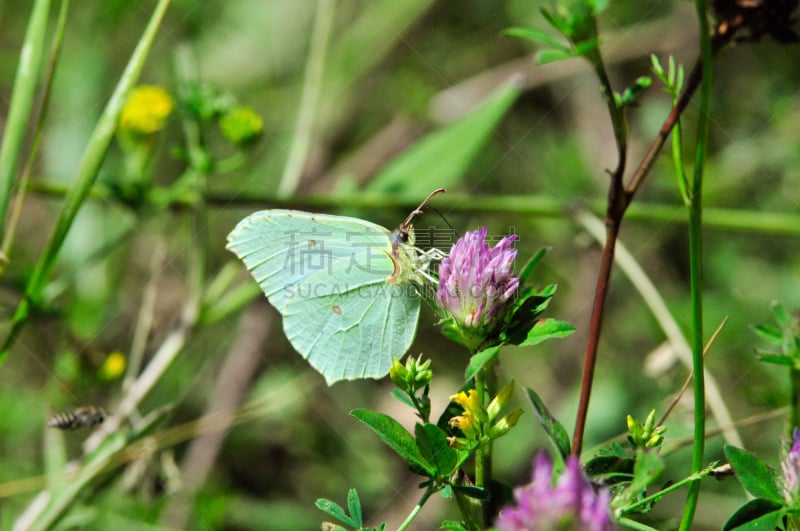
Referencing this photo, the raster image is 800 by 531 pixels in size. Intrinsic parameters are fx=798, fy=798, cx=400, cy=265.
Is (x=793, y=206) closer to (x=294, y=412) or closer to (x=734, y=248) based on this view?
(x=734, y=248)

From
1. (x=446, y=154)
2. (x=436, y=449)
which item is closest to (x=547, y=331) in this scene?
(x=436, y=449)

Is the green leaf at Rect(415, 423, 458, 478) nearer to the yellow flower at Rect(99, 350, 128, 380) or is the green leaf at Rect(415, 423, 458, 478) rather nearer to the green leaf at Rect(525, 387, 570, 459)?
the green leaf at Rect(525, 387, 570, 459)

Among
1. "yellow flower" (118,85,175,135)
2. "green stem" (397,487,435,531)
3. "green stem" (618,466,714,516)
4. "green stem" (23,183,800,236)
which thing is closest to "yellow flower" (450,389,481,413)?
"green stem" (397,487,435,531)

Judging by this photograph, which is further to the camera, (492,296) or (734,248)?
(734,248)

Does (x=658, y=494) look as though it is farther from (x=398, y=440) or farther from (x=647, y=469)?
(x=398, y=440)

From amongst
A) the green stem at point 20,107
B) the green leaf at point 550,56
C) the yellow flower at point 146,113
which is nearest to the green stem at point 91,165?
the green stem at point 20,107

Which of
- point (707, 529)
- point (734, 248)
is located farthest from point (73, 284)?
point (734, 248)
